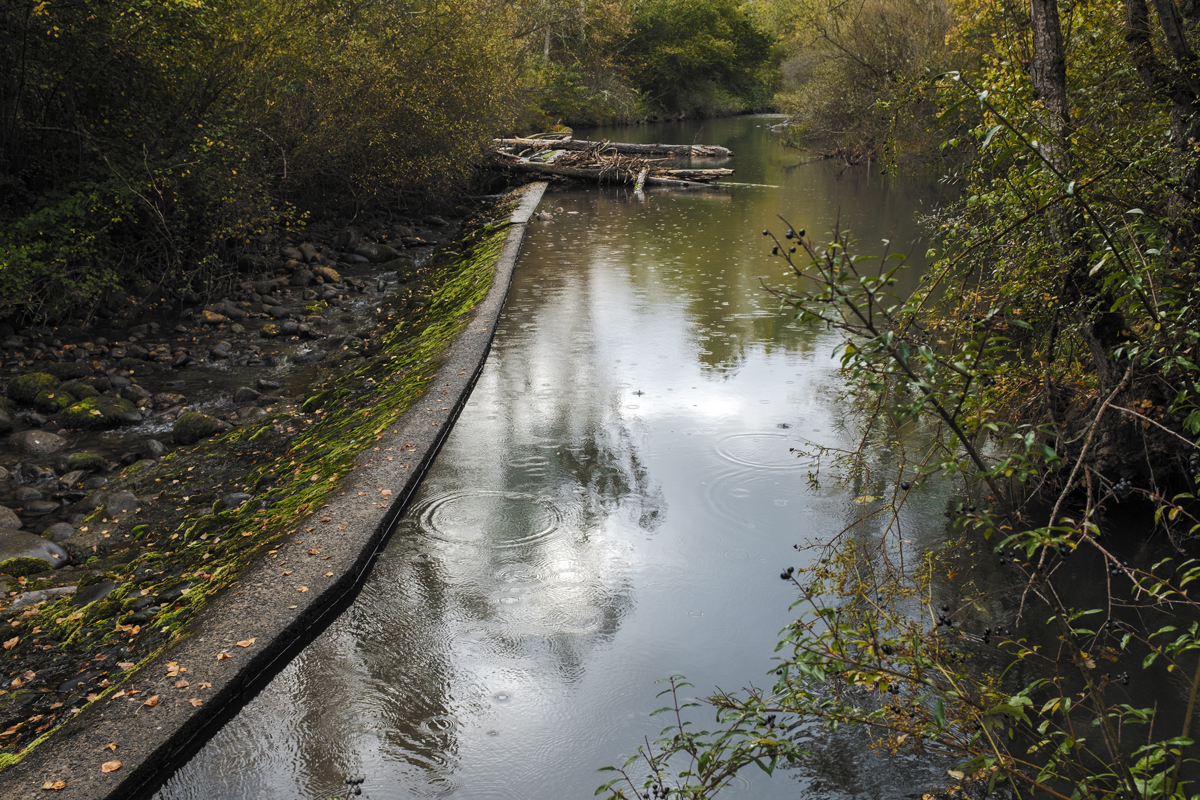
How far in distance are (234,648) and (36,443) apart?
456 cm

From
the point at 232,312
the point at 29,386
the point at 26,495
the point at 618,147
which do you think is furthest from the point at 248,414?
the point at 618,147

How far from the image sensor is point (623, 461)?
6.41 metres

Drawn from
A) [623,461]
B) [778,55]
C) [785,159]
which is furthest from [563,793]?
[778,55]

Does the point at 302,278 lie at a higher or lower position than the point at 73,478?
higher

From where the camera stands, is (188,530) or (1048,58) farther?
(188,530)

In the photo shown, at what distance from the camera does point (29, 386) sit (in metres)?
8.11

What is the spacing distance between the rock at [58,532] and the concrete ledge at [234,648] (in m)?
1.90

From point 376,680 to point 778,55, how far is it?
63548 millimetres

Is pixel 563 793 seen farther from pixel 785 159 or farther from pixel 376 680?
pixel 785 159

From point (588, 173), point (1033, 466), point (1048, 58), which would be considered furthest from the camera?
point (588, 173)

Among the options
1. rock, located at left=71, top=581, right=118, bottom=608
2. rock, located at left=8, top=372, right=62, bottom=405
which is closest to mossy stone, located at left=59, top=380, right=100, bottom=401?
rock, located at left=8, top=372, right=62, bottom=405

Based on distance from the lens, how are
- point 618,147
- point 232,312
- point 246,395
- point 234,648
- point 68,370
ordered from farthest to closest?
point 618,147 → point 232,312 → point 68,370 → point 246,395 → point 234,648

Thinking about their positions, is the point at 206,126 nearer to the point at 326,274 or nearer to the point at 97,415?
the point at 326,274

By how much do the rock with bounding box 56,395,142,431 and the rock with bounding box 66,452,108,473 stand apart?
34.6 inches
